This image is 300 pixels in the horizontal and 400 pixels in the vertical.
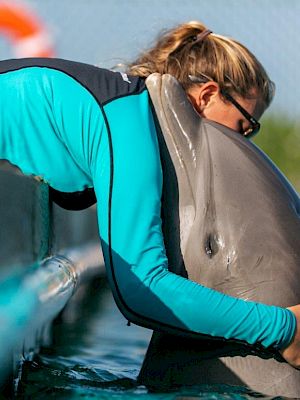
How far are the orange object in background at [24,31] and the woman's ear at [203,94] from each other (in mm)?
5765

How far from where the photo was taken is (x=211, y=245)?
3336 millimetres

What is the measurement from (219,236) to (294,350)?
49cm

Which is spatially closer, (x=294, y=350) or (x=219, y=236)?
(x=294, y=350)

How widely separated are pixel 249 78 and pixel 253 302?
3.14ft

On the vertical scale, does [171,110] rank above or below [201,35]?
below

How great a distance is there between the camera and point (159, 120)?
3434 mm

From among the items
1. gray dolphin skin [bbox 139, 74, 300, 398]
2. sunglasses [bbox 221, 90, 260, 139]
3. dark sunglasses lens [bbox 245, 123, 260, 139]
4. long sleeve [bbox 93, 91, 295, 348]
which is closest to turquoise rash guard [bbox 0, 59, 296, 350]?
→ long sleeve [bbox 93, 91, 295, 348]

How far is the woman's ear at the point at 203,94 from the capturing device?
364cm

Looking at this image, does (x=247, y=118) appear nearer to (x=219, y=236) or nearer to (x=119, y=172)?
(x=219, y=236)

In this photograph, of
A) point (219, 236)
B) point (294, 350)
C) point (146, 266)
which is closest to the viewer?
point (146, 266)

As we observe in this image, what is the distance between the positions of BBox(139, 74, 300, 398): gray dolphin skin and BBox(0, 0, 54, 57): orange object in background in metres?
6.00

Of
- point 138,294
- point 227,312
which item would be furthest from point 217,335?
point 138,294

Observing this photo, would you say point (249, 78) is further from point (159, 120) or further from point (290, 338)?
point (290, 338)

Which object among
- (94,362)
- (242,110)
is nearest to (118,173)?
(242,110)
